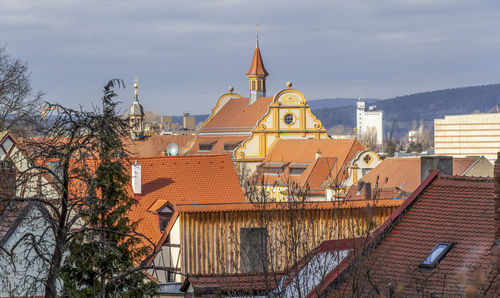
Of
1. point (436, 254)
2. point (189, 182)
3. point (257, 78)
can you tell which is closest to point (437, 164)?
point (436, 254)

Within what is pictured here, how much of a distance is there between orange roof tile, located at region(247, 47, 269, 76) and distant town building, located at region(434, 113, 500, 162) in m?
51.3

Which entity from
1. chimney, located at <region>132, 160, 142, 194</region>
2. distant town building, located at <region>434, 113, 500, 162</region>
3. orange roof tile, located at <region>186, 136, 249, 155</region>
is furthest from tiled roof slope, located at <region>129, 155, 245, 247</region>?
orange roof tile, located at <region>186, 136, 249, 155</region>

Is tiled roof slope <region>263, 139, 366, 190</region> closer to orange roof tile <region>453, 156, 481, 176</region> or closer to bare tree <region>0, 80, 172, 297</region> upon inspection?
orange roof tile <region>453, 156, 481, 176</region>

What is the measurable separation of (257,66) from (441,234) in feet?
317

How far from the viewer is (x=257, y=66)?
368 feet

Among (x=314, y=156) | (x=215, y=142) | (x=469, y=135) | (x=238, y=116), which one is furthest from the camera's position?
(x=238, y=116)

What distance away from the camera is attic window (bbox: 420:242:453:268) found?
1518 centimetres

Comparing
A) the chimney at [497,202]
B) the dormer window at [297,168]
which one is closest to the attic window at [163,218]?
the chimney at [497,202]

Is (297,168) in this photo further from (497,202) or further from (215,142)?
(497,202)

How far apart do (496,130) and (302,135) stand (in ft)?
122

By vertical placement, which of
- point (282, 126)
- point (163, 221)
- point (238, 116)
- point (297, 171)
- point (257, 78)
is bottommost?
point (163, 221)

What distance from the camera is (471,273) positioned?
13.2 metres

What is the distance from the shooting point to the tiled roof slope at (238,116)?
104 m

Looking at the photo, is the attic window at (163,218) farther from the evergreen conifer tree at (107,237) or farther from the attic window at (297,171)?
the attic window at (297,171)
